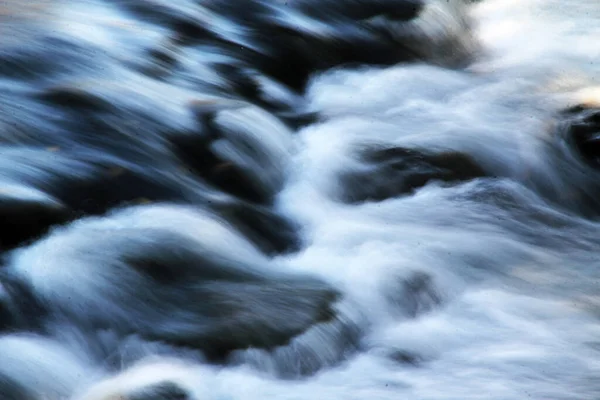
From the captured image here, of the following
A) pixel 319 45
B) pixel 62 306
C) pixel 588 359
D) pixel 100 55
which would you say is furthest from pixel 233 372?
pixel 319 45

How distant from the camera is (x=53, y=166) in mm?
3846

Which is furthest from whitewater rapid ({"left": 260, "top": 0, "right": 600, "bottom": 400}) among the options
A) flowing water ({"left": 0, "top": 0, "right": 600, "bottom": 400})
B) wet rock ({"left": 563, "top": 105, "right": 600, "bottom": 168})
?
wet rock ({"left": 563, "top": 105, "right": 600, "bottom": 168})

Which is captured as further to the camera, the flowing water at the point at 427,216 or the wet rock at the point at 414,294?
the wet rock at the point at 414,294

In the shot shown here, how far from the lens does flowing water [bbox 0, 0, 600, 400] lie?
326cm

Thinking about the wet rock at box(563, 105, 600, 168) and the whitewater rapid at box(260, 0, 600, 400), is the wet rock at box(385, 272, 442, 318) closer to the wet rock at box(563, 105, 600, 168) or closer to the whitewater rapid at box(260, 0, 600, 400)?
the whitewater rapid at box(260, 0, 600, 400)

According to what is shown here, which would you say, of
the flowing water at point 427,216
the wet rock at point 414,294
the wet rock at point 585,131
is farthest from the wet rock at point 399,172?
the wet rock at point 414,294

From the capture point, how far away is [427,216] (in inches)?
167

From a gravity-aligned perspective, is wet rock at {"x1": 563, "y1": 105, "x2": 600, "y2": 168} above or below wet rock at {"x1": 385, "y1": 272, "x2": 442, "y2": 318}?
above

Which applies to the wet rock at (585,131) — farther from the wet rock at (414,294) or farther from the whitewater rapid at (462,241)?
the wet rock at (414,294)

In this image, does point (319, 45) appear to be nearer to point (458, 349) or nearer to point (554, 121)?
point (554, 121)

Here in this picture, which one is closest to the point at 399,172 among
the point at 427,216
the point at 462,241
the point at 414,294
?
the point at 427,216

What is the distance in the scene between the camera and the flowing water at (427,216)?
326 cm

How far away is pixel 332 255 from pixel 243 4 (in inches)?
99.9

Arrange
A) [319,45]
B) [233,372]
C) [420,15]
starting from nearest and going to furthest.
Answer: [233,372], [319,45], [420,15]
